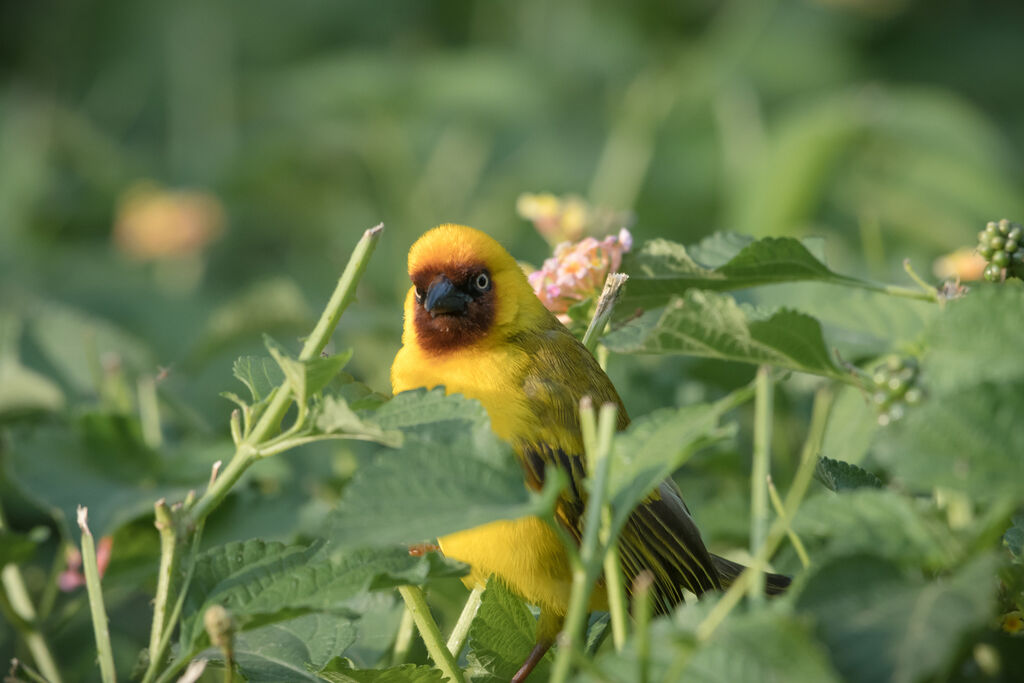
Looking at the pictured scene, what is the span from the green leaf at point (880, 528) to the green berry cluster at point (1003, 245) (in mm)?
329

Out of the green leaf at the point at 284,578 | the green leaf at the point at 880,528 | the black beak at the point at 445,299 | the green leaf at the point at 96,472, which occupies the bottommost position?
the green leaf at the point at 96,472

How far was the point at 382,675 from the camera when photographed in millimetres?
812

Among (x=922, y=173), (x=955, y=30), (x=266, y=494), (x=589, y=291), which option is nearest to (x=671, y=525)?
(x=589, y=291)

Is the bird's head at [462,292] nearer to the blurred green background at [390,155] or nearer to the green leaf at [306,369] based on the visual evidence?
the blurred green background at [390,155]

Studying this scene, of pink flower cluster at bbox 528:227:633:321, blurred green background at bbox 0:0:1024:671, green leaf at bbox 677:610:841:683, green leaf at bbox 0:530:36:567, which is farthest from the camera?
blurred green background at bbox 0:0:1024:671

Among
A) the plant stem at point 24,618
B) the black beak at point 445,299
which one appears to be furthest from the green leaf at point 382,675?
the black beak at point 445,299

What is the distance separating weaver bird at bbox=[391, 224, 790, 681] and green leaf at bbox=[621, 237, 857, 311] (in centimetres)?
11

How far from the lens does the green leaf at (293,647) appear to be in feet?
2.81

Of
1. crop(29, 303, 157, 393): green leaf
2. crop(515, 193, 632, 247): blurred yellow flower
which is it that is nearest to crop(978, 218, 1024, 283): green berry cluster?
crop(515, 193, 632, 247): blurred yellow flower

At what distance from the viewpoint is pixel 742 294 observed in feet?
4.22

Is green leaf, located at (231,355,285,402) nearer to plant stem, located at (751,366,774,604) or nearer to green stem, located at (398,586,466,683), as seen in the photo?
green stem, located at (398,586,466,683)

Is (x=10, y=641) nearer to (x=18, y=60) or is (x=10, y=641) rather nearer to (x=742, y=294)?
(x=742, y=294)

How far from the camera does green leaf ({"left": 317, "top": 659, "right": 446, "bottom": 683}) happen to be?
2.65 feet

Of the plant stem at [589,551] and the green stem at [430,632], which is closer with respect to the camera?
the plant stem at [589,551]
